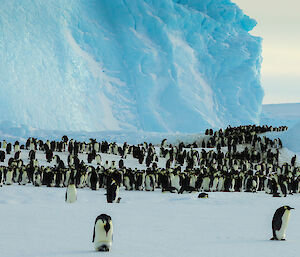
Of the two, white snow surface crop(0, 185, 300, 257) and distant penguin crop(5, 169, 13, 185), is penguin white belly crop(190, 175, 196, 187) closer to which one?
white snow surface crop(0, 185, 300, 257)

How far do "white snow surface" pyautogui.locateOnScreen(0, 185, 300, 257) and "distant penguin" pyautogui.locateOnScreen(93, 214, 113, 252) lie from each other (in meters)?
0.10

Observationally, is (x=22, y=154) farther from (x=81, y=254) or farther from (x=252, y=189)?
(x=81, y=254)

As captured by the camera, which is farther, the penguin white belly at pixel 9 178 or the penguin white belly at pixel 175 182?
the penguin white belly at pixel 175 182

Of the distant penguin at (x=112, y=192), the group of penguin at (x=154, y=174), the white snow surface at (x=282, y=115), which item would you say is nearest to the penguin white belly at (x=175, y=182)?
the group of penguin at (x=154, y=174)

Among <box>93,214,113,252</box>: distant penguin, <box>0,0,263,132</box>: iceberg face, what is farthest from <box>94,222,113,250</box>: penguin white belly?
<box>0,0,263,132</box>: iceberg face

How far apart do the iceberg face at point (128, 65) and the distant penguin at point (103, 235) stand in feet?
66.3

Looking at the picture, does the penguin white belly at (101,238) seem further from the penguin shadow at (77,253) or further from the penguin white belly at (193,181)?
the penguin white belly at (193,181)

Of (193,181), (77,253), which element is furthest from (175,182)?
(77,253)

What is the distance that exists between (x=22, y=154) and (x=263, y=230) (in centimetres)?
1104

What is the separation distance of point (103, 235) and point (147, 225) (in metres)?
1.95

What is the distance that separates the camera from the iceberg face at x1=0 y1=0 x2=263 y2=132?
26250mm

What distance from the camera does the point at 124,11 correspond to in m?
33.0

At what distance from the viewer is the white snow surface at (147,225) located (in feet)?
16.6

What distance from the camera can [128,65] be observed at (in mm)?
32688
